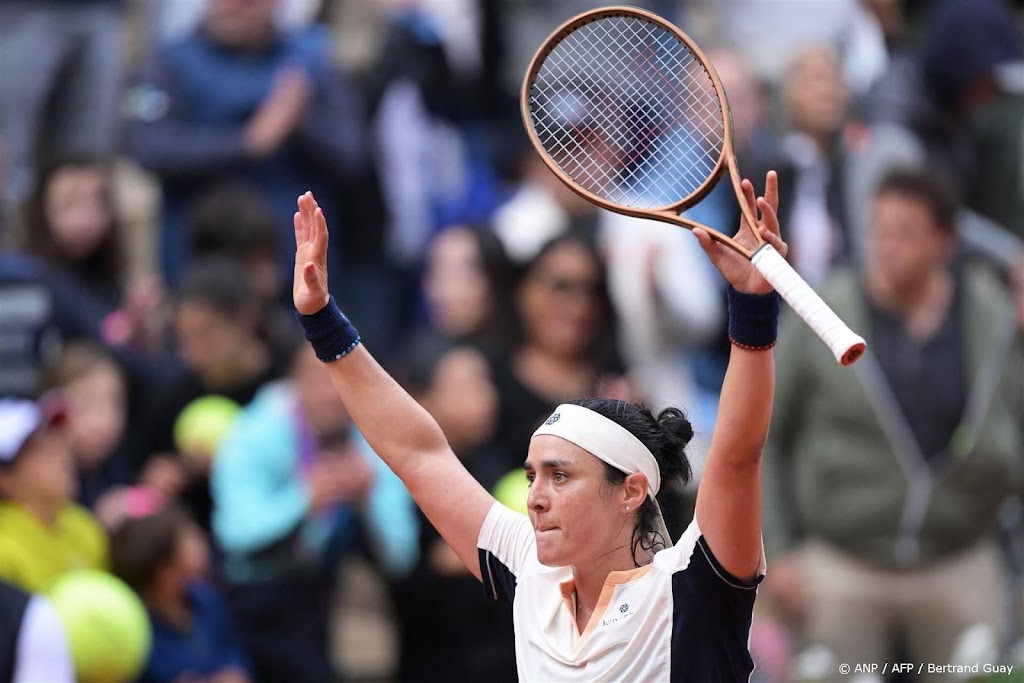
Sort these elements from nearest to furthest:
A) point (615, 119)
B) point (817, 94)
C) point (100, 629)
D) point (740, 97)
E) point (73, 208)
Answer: point (100, 629)
point (615, 119)
point (73, 208)
point (817, 94)
point (740, 97)

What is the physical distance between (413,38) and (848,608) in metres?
3.83

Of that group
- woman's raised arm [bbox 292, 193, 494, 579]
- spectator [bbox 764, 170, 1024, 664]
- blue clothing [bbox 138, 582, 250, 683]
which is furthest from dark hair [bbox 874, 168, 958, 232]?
woman's raised arm [bbox 292, 193, 494, 579]

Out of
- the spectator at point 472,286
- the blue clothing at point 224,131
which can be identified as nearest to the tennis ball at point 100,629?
the spectator at point 472,286

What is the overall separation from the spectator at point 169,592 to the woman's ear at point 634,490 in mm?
2770

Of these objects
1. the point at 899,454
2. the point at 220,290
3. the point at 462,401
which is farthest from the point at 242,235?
the point at 899,454

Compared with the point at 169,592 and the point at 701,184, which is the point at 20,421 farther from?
the point at 701,184

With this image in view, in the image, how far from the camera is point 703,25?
1095 cm

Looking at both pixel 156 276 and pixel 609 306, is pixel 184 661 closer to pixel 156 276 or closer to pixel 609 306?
pixel 609 306

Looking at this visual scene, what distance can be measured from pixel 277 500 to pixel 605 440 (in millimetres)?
3205

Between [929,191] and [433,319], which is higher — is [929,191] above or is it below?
above

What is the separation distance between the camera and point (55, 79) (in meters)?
8.95

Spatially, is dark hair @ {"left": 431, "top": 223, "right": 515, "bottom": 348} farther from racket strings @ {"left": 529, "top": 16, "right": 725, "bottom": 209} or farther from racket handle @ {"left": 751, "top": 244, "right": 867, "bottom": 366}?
racket handle @ {"left": 751, "top": 244, "right": 867, "bottom": 366}

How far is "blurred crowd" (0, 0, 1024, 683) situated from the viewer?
688cm

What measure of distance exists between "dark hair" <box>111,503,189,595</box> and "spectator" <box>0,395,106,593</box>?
0.13 m
